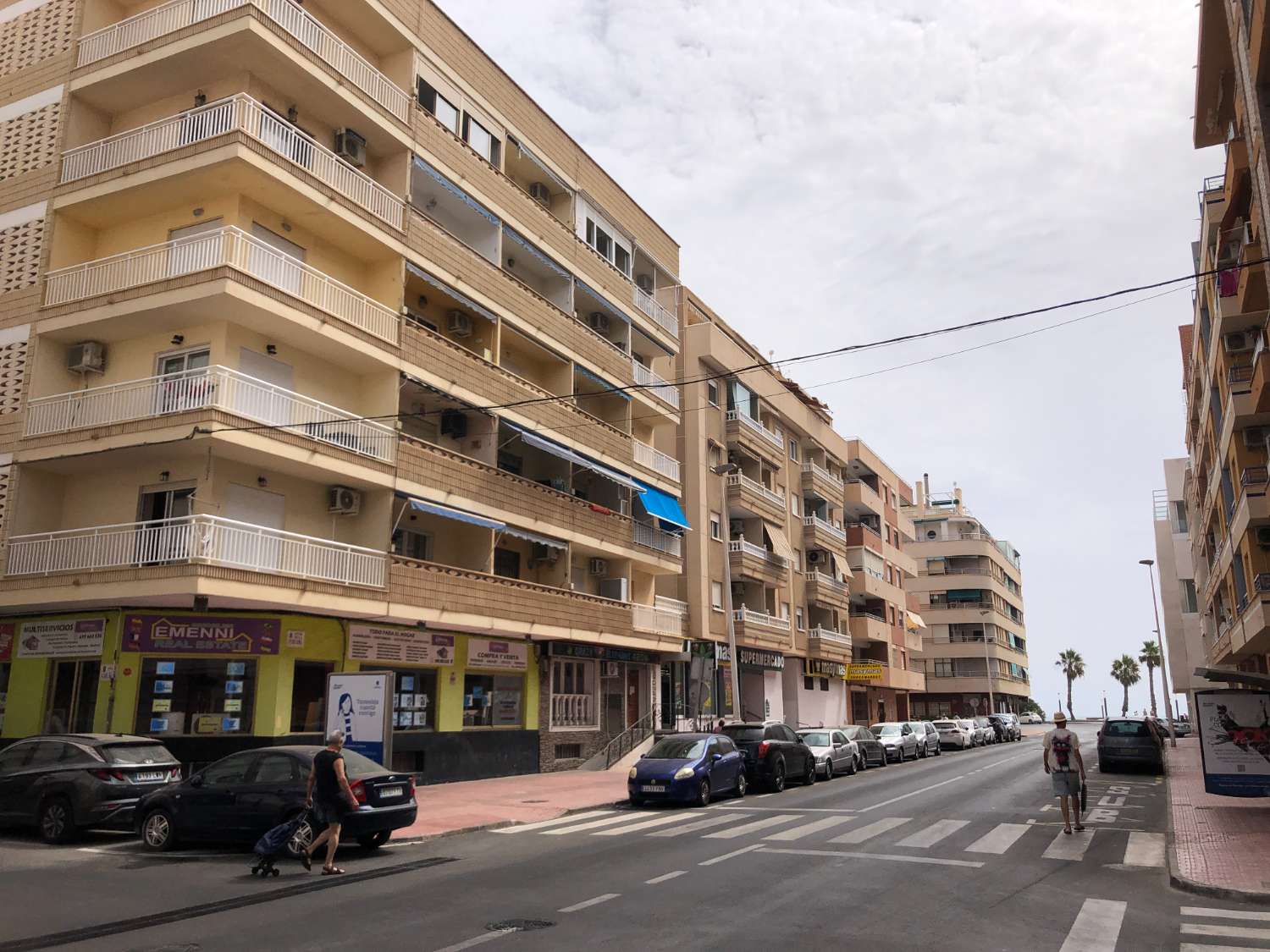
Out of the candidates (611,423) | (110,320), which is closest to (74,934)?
(110,320)

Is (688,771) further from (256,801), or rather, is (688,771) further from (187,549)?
(187,549)

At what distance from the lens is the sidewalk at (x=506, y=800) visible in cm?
1636

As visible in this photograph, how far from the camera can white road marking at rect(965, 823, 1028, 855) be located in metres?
13.4

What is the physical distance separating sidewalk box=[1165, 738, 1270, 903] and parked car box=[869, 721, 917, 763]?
1411 centimetres

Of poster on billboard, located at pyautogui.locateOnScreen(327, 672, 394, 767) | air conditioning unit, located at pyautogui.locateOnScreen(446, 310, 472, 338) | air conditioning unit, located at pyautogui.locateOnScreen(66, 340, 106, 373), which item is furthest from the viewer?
air conditioning unit, located at pyautogui.locateOnScreen(446, 310, 472, 338)

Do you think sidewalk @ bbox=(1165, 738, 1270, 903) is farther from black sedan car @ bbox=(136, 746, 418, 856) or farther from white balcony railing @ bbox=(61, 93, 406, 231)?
white balcony railing @ bbox=(61, 93, 406, 231)

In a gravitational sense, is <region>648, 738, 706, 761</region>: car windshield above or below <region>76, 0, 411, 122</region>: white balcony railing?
below

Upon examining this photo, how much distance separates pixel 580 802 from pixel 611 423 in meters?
16.1

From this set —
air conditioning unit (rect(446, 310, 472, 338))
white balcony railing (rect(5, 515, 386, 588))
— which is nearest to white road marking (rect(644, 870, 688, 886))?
white balcony railing (rect(5, 515, 386, 588))

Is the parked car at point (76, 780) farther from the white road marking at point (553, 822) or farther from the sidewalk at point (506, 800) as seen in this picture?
the white road marking at point (553, 822)

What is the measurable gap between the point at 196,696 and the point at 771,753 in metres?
12.2

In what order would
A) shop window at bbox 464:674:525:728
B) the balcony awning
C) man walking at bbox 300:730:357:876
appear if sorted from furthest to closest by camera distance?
shop window at bbox 464:674:525:728
the balcony awning
man walking at bbox 300:730:357:876

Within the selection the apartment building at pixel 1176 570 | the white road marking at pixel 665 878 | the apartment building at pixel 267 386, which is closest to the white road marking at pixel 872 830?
the white road marking at pixel 665 878

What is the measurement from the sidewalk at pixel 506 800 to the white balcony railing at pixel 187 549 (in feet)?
16.3
